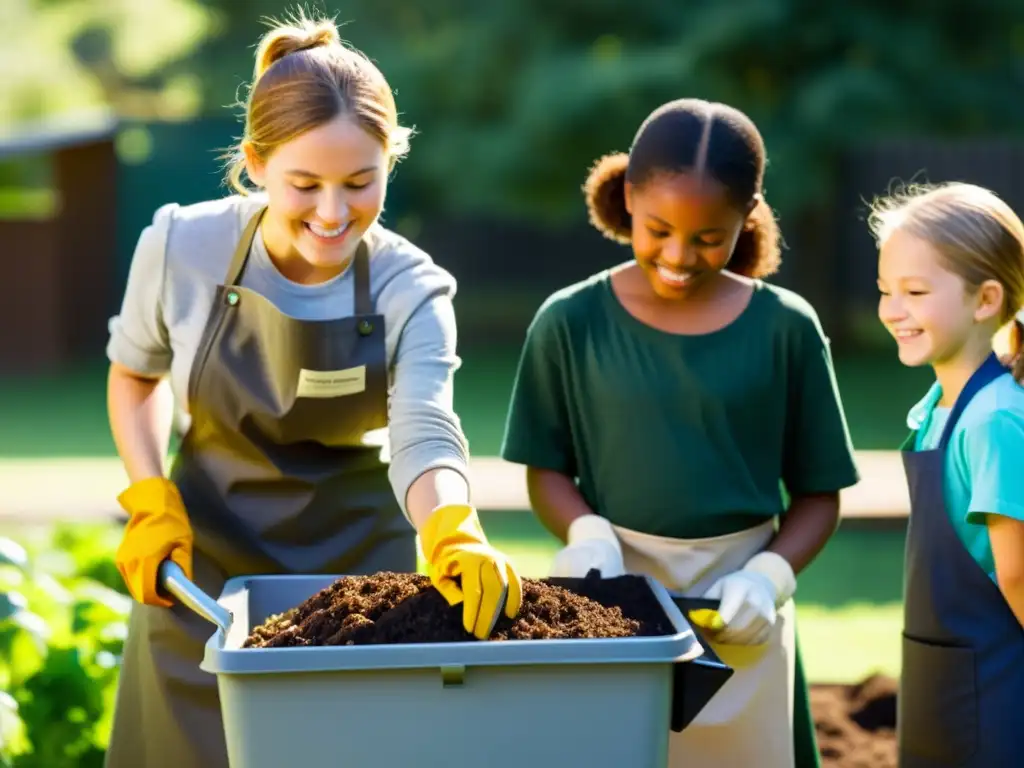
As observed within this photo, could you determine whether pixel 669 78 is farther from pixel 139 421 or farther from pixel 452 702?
pixel 452 702

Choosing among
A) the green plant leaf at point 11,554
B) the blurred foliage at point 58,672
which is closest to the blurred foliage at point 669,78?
the blurred foliage at point 58,672

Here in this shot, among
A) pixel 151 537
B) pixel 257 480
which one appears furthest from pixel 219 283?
pixel 151 537

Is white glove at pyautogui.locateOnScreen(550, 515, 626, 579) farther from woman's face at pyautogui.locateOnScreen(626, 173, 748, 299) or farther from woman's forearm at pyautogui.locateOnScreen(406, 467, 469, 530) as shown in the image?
woman's face at pyautogui.locateOnScreen(626, 173, 748, 299)

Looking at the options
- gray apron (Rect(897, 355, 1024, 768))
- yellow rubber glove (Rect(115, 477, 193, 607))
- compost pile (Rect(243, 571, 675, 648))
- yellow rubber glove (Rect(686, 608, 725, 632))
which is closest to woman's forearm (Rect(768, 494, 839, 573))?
gray apron (Rect(897, 355, 1024, 768))

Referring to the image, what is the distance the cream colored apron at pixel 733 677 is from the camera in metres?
2.46

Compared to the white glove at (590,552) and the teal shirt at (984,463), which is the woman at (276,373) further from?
the teal shirt at (984,463)

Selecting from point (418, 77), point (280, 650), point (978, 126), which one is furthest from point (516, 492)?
point (978, 126)

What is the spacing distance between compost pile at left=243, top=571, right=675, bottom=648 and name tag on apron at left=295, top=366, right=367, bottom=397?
47 centimetres

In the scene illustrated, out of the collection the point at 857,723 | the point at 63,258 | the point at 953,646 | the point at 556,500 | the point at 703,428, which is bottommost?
the point at 857,723

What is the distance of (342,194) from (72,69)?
97.7ft

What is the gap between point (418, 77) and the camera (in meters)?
12.0

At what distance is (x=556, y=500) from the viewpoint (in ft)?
8.39

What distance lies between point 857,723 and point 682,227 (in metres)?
1.62

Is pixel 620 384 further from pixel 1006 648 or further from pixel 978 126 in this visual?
pixel 978 126
